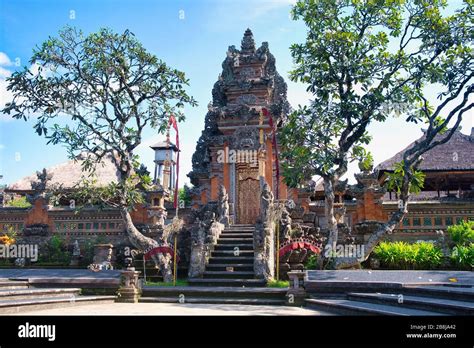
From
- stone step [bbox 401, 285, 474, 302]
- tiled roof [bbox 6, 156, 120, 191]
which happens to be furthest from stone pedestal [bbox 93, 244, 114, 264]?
stone step [bbox 401, 285, 474, 302]

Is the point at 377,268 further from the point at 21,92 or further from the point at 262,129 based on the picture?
the point at 21,92

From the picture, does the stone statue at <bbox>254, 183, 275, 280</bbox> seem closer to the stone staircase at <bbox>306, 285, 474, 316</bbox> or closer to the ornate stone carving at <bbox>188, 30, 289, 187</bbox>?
the stone staircase at <bbox>306, 285, 474, 316</bbox>

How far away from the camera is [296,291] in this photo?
9742mm

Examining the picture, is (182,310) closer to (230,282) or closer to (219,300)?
(219,300)

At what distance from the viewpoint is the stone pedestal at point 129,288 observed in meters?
10.5

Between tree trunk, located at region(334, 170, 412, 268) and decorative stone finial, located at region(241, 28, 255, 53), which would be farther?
decorative stone finial, located at region(241, 28, 255, 53)

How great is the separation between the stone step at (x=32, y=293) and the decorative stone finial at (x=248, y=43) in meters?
13.8

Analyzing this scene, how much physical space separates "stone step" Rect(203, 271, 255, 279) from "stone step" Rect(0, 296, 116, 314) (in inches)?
108

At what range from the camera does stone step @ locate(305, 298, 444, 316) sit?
6.80 meters

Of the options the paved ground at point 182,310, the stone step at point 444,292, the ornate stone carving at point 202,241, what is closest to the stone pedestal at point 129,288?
the paved ground at point 182,310

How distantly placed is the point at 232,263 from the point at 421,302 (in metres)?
6.29
